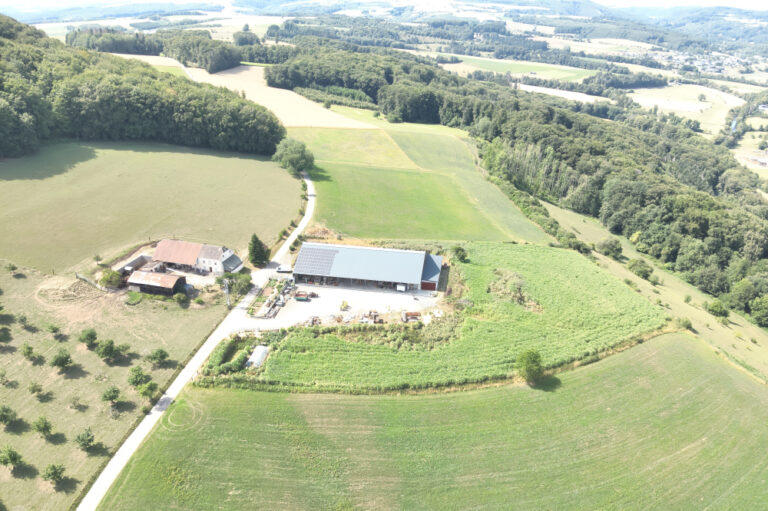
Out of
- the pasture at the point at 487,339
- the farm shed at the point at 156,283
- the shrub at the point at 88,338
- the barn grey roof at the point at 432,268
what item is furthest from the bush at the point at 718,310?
the shrub at the point at 88,338

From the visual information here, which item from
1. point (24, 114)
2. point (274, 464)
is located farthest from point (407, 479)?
point (24, 114)

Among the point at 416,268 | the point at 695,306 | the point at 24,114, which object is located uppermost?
the point at 24,114

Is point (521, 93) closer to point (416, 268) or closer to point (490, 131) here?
point (490, 131)

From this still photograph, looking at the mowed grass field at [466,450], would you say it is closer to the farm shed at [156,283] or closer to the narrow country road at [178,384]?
the narrow country road at [178,384]

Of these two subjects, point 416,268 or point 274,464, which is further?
point 416,268

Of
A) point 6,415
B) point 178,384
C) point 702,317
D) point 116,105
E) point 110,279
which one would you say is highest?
point 116,105

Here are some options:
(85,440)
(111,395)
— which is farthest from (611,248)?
(85,440)

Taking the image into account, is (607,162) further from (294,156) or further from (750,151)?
(750,151)

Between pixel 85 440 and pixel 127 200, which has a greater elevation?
pixel 127 200
